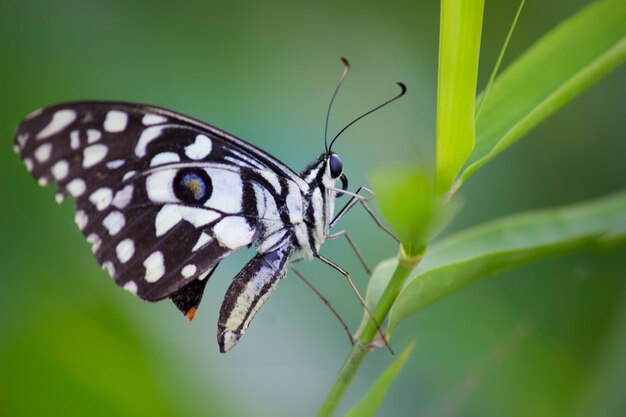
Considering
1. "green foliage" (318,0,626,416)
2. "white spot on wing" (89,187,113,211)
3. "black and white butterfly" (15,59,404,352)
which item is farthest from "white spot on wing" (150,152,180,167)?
"green foliage" (318,0,626,416)

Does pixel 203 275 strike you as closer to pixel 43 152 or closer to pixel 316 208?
pixel 316 208

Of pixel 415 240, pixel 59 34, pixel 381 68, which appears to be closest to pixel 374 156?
pixel 381 68

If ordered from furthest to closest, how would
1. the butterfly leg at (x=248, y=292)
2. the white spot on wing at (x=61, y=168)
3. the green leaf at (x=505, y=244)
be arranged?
the white spot on wing at (x=61, y=168) < the butterfly leg at (x=248, y=292) < the green leaf at (x=505, y=244)

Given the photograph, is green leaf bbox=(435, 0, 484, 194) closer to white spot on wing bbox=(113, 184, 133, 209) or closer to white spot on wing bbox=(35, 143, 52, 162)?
white spot on wing bbox=(113, 184, 133, 209)

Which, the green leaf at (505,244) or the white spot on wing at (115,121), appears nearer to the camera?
the green leaf at (505,244)

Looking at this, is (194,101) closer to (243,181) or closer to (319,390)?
(243,181)

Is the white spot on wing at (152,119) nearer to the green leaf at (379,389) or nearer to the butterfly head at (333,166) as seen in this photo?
the butterfly head at (333,166)

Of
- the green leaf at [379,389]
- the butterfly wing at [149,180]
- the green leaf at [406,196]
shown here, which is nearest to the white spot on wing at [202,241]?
the butterfly wing at [149,180]

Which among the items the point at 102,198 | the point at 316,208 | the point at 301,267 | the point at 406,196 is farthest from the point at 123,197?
the point at 406,196
